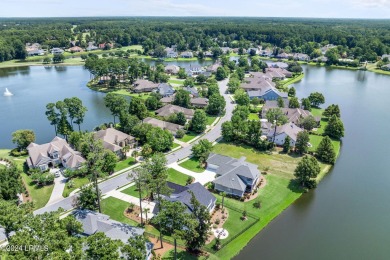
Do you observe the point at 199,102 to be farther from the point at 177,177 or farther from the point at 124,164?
the point at 177,177

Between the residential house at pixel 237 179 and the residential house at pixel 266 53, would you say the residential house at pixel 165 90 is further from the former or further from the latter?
the residential house at pixel 266 53

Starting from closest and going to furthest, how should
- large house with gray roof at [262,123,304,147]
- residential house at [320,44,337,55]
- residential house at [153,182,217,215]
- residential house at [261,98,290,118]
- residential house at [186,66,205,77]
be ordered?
residential house at [153,182,217,215]
large house with gray roof at [262,123,304,147]
residential house at [261,98,290,118]
residential house at [186,66,205,77]
residential house at [320,44,337,55]

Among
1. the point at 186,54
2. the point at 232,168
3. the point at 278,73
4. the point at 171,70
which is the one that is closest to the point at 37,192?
the point at 232,168

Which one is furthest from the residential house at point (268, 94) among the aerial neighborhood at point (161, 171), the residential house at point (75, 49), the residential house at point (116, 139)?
the residential house at point (75, 49)

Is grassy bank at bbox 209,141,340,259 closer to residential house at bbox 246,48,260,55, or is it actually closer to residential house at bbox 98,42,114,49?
residential house at bbox 246,48,260,55

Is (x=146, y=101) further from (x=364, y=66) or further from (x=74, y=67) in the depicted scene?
(x=364, y=66)

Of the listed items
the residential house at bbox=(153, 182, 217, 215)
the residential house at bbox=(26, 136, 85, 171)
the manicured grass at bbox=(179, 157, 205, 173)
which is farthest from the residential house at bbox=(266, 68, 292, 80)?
the residential house at bbox=(26, 136, 85, 171)

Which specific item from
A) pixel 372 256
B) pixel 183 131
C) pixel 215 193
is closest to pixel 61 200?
pixel 215 193
